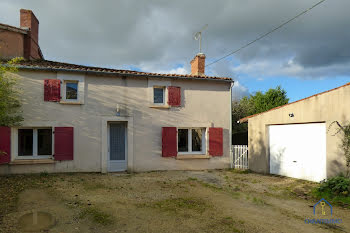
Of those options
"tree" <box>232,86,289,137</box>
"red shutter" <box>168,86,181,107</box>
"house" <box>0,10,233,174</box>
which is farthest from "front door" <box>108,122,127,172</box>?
"tree" <box>232,86,289,137</box>

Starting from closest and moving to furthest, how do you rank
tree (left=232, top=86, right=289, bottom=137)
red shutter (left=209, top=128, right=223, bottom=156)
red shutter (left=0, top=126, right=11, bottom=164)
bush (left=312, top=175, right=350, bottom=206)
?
1. bush (left=312, top=175, right=350, bottom=206)
2. red shutter (left=0, top=126, right=11, bottom=164)
3. red shutter (left=209, top=128, right=223, bottom=156)
4. tree (left=232, top=86, right=289, bottom=137)

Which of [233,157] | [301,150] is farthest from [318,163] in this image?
[233,157]

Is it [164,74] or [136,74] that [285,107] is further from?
[136,74]

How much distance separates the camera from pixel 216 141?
10070 millimetres

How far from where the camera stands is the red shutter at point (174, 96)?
970cm

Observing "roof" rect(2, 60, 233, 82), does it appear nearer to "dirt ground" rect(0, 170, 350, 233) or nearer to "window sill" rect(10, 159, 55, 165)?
"window sill" rect(10, 159, 55, 165)

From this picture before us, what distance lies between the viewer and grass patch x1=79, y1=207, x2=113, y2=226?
4.32 metres

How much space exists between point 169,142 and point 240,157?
3.50 metres

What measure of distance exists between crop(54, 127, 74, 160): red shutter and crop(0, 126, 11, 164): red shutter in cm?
153

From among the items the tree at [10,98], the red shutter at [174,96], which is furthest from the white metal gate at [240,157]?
the tree at [10,98]

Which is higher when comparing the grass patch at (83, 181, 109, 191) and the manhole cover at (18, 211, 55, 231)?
the manhole cover at (18, 211, 55, 231)

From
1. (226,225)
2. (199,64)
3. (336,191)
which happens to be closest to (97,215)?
(226,225)

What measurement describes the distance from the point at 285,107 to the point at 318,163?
92.8 inches

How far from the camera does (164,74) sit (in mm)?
9578
